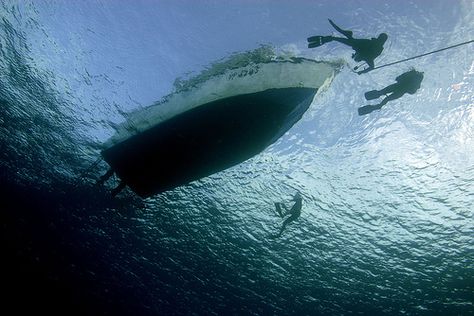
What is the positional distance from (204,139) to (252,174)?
4.18m

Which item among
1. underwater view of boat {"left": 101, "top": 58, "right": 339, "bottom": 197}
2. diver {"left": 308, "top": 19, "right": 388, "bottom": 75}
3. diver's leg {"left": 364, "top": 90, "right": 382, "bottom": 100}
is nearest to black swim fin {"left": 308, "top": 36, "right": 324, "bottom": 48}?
diver {"left": 308, "top": 19, "right": 388, "bottom": 75}

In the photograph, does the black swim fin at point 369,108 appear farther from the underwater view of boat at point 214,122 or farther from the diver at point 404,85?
the underwater view of boat at point 214,122

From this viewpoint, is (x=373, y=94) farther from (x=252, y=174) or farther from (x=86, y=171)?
(x=86, y=171)

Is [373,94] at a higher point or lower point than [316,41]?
higher

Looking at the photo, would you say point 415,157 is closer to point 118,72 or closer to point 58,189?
point 118,72

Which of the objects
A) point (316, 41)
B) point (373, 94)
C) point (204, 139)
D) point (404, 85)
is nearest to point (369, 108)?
point (373, 94)

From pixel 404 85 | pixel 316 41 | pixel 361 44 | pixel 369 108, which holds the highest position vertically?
pixel 404 85

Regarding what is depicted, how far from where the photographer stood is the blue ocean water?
7.87 m

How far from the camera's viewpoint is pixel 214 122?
7668mm

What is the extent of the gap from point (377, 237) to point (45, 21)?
47.1 ft

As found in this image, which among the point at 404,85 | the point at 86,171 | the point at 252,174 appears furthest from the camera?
the point at 86,171

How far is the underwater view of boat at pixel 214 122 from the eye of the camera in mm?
7238

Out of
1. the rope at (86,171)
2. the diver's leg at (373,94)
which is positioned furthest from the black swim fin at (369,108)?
the rope at (86,171)

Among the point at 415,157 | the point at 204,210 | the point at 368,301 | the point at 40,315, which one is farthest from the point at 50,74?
the point at 40,315
